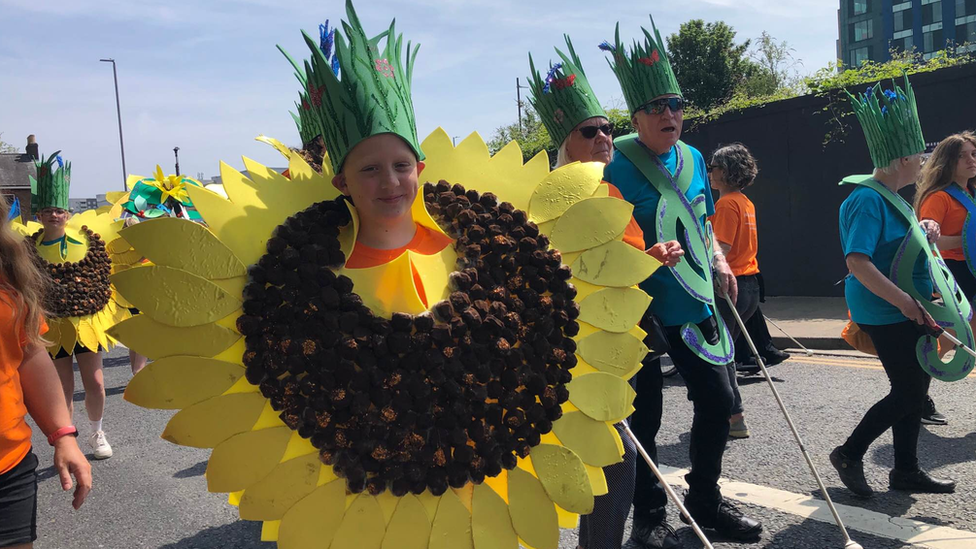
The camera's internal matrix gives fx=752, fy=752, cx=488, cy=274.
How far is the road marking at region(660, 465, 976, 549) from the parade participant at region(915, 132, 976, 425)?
169 centimetres

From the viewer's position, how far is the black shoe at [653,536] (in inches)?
125

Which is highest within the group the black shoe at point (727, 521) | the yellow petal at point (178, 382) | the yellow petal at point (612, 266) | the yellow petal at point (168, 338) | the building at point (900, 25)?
the building at point (900, 25)

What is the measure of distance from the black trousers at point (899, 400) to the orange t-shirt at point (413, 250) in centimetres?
277

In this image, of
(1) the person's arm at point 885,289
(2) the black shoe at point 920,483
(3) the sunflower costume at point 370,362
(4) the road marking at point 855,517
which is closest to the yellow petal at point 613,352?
(3) the sunflower costume at point 370,362

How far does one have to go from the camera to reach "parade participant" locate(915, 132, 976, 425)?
466cm

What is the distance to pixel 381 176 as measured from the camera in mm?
1686

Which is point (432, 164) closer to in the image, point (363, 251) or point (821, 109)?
point (363, 251)

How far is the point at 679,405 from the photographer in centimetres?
573

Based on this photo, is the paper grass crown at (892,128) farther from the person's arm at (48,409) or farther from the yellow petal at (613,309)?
the person's arm at (48,409)

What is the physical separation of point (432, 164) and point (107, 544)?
121 inches

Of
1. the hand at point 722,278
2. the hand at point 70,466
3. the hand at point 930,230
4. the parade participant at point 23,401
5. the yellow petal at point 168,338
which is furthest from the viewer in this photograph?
the hand at point 930,230

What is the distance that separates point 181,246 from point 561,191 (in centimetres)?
93

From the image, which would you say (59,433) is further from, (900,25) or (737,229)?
(900,25)

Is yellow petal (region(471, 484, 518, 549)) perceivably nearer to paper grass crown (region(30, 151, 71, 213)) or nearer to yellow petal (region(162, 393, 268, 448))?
yellow petal (region(162, 393, 268, 448))
